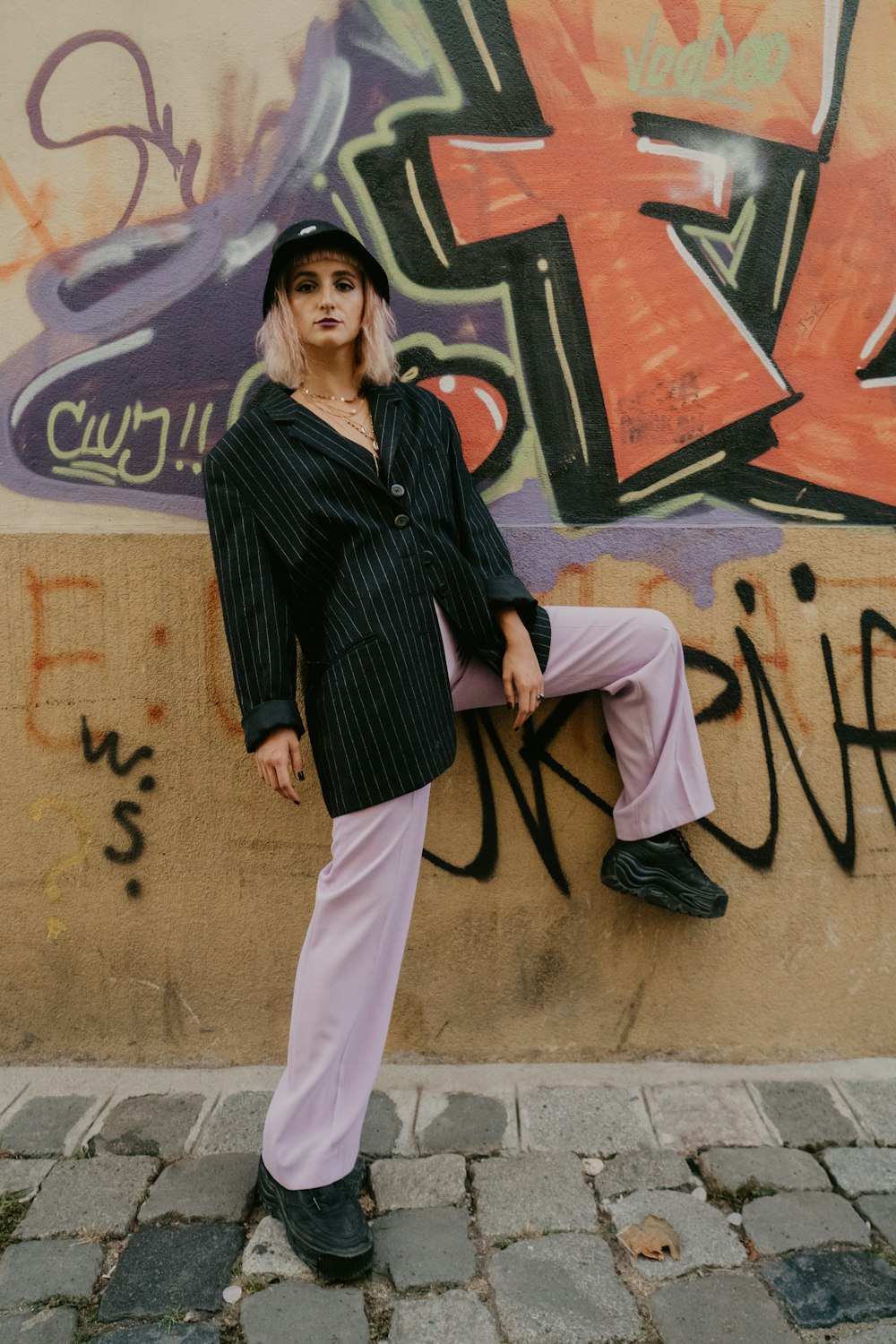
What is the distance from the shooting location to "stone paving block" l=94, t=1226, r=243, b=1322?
2.10m

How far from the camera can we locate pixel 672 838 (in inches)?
112

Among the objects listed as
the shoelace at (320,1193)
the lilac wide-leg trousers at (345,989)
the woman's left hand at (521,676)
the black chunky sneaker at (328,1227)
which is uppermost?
the woman's left hand at (521,676)

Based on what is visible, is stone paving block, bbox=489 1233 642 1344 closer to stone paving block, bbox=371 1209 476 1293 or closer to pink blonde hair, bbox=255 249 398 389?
stone paving block, bbox=371 1209 476 1293

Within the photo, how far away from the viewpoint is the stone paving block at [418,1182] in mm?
2414

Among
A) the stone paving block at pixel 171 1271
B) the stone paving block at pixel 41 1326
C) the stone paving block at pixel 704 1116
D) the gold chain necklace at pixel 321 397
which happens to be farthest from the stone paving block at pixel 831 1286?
the gold chain necklace at pixel 321 397

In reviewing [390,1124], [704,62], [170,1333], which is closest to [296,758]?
[390,1124]

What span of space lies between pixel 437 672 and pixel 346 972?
2.35ft

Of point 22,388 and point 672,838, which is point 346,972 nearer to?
point 672,838

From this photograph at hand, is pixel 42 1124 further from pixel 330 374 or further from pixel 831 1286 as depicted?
pixel 330 374

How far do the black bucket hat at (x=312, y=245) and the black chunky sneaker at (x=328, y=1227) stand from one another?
213 cm

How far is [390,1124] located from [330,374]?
198 cm

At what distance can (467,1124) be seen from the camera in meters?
2.71

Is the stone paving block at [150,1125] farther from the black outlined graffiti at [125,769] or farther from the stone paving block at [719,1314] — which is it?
the stone paving block at [719,1314]

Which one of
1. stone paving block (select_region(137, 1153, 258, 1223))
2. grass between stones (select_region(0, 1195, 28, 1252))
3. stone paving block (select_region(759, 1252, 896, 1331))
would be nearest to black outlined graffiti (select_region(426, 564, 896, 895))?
stone paving block (select_region(137, 1153, 258, 1223))
